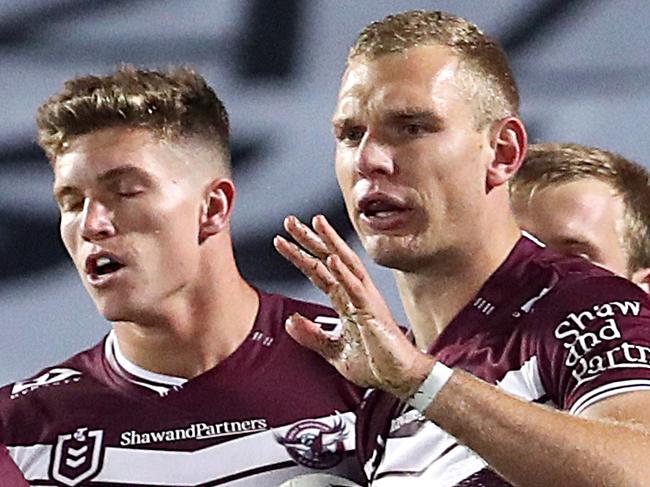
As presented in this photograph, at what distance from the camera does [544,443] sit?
4.37ft

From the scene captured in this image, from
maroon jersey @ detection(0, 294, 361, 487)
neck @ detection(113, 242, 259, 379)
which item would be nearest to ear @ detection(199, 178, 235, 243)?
neck @ detection(113, 242, 259, 379)

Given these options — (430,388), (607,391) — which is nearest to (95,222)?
(430,388)

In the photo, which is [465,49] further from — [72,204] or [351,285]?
[72,204]

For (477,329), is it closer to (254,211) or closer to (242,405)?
(242,405)

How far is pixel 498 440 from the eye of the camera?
135 cm

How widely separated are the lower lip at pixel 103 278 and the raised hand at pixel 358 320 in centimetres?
41

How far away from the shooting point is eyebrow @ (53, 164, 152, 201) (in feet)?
6.16

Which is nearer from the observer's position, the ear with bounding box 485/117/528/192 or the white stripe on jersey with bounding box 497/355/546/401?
the white stripe on jersey with bounding box 497/355/546/401

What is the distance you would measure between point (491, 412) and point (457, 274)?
34 cm

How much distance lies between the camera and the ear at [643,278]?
6.66 ft

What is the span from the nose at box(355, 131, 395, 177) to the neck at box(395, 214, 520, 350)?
12 centimetres

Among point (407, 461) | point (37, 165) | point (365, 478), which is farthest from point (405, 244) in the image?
point (37, 165)

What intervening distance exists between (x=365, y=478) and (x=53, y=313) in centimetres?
105

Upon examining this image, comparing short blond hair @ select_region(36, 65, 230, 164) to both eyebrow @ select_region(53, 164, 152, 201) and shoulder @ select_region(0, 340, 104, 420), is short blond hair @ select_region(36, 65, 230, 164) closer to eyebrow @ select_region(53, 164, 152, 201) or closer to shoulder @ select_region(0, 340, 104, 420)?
eyebrow @ select_region(53, 164, 152, 201)
